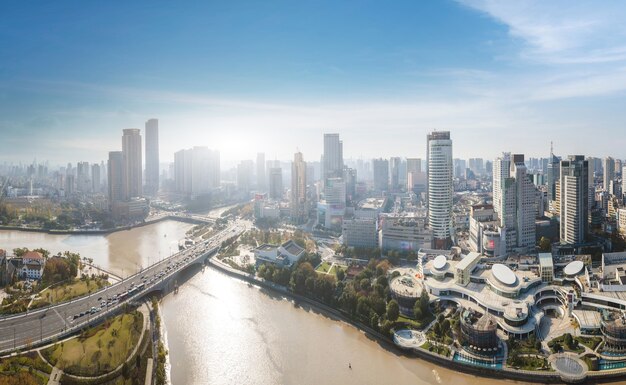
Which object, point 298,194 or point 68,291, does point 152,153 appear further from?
point 68,291

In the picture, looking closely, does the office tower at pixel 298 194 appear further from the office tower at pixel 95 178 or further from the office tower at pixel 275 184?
the office tower at pixel 95 178

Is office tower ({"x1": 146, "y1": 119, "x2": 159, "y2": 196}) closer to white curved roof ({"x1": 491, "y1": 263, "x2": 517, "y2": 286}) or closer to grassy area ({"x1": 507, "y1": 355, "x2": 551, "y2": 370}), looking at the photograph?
white curved roof ({"x1": 491, "y1": 263, "x2": 517, "y2": 286})

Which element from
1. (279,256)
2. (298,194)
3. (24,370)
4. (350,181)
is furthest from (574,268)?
(350,181)

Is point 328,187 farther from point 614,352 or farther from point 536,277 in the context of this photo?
point 614,352

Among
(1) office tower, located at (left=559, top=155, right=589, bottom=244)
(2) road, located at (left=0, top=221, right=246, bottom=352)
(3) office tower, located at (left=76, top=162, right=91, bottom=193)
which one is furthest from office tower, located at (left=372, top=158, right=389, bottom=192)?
(3) office tower, located at (left=76, top=162, right=91, bottom=193)

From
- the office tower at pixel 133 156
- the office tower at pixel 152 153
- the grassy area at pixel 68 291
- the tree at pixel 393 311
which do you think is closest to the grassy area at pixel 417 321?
the tree at pixel 393 311

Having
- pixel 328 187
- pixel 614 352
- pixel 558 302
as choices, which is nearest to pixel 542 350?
pixel 614 352
